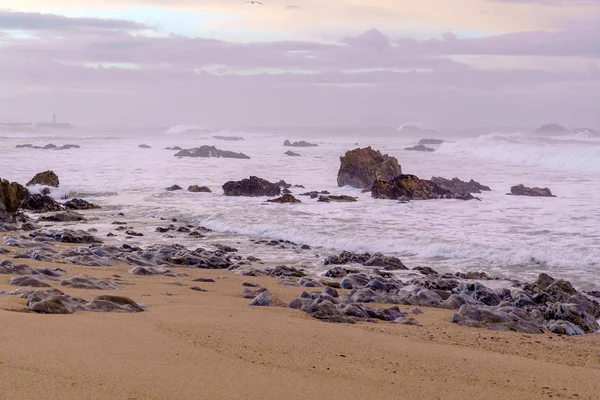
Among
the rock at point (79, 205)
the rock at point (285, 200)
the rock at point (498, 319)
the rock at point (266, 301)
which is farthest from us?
the rock at point (285, 200)

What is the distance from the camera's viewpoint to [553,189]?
2717 cm

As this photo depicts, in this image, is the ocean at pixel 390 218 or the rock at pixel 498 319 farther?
the ocean at pixel 390 218

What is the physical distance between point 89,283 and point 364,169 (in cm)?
2014

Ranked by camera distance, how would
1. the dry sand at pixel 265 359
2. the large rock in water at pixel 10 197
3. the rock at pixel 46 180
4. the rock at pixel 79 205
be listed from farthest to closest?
the rock at pixel 46 180 → the rock at pixel 79 205 → the large rock in water at pixel 10 197 → the dry sand at pixel 265 359

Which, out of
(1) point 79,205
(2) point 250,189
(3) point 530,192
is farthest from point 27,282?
(3) point 530,192

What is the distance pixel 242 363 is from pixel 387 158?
2477cm

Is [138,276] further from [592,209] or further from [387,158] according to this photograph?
[387,158]

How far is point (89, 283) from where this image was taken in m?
9.12

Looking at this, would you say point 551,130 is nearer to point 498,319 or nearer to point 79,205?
point 79,205

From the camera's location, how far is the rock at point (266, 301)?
8914mm

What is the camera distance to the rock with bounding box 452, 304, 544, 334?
27.7ft

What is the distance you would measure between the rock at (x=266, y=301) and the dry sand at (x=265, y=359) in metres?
0.75

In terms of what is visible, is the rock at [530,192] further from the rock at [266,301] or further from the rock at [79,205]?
the rock at [266,301]

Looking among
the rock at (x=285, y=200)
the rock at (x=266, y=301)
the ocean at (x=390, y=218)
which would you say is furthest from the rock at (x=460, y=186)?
the rock at (x=266, y=301)
